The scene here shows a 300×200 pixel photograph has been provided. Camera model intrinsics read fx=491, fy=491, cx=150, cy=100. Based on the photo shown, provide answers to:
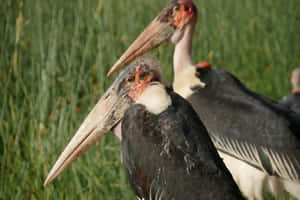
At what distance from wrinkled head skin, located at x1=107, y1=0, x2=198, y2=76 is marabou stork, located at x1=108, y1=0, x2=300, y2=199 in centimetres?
27

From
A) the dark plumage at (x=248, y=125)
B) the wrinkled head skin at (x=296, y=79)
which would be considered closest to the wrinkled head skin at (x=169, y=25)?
the dark plumage at (x=248, y=125)

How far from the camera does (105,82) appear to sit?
12.5ft

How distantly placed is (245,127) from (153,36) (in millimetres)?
1148

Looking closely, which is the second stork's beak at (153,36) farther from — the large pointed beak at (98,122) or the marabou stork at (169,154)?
the marabou stork at (169,154)

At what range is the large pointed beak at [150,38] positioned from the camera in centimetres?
388

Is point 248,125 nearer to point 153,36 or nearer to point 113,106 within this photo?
point 153,36

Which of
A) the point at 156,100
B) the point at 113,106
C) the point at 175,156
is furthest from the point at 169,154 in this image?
the point at 113,106

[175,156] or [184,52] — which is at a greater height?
[175,156]

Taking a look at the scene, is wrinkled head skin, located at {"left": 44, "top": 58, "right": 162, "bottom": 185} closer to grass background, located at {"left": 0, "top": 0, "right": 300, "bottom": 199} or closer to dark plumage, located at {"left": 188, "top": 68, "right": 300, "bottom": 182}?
grass background, located at {"left": 0, "top": 0, "right": 300, "bottom": 199}

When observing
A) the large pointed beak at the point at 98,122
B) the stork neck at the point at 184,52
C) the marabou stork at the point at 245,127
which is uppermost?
the large pointed beak at the point at 98,122

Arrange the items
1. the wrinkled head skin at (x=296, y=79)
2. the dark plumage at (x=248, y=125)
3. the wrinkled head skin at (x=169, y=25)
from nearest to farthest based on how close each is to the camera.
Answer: the dark plumage at (x=248, y=125) < the wrinkled head skin at (x=169, y=25) < the wrinkled head skin at (x=296, y=79)

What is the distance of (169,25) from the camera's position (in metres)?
4.17

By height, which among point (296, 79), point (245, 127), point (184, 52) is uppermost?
point (184, 52)

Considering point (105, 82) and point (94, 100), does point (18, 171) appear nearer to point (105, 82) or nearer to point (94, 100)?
point (94, 100)
